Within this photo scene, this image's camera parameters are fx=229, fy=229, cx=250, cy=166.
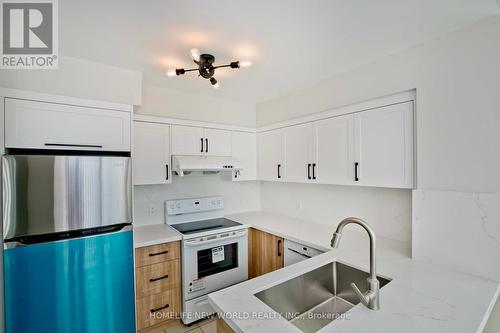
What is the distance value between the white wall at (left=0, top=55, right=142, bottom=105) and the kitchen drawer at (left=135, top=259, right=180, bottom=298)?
1.56 metres

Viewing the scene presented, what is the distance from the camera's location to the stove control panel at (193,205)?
280 centimetres

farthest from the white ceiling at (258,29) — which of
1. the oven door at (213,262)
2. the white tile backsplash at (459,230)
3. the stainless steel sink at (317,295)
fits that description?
the oven door at (213,262)

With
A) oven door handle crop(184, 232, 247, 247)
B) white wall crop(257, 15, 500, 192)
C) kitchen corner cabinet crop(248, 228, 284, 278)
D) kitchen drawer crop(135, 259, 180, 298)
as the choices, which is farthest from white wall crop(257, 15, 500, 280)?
kitchen drawer crop(135, 259, 180, 298)

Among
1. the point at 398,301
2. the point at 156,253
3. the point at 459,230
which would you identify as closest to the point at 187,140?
the point at 156,253

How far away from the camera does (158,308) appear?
7.27 ft

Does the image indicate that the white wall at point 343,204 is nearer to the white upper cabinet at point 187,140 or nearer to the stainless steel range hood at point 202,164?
the stainless steel range hood at point 202,164

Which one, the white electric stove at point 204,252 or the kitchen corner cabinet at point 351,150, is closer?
the kitchen corner cabinet at point 351,150

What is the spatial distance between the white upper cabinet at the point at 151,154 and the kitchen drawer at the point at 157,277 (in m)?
0.85

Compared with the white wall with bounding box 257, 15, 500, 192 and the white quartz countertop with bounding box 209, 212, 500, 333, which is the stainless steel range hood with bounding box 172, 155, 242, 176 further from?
the white wall with bounding box 257, 15, 500, 192

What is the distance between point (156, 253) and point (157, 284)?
30cm

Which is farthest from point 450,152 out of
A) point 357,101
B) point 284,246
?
point 284,246

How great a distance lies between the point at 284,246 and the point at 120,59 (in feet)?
7.60

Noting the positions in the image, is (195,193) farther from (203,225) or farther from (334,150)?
(334,150)

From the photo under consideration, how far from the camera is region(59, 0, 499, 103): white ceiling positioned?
51.9 inches
